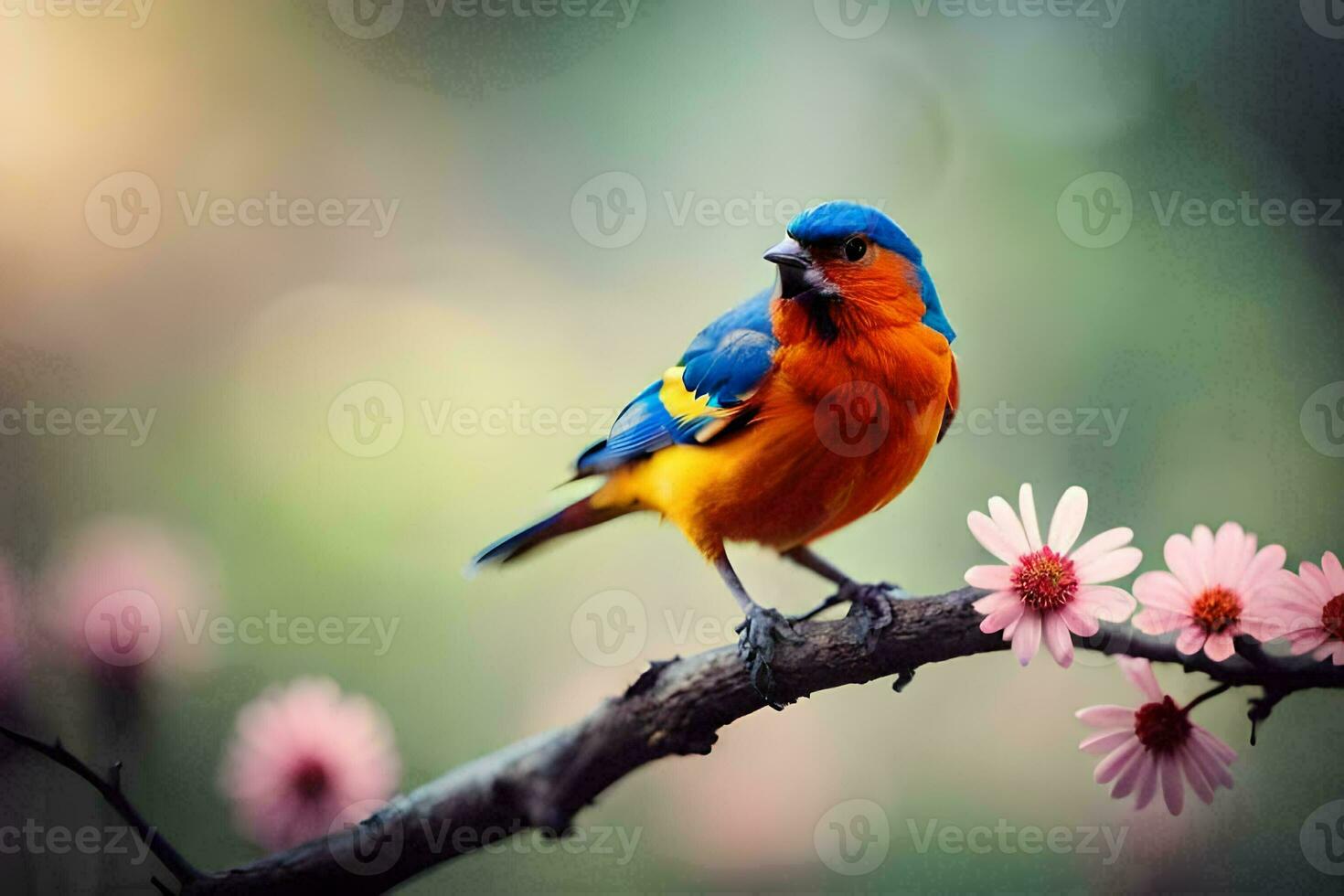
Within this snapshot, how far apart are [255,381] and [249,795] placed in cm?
76

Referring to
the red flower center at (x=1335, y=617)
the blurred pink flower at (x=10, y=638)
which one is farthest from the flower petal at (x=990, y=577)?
the blurred pink flower at (x=10, y=638)

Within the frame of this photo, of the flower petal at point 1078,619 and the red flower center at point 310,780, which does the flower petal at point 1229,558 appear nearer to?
the flower petal at point 1078,619

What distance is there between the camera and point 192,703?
1865 millimetres

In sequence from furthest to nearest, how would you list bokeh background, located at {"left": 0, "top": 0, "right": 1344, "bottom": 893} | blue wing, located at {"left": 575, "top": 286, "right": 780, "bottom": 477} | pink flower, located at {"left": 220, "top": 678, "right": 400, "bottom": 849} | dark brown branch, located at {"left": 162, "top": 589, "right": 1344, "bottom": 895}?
1. bokeh background, located at {"left": 0, "top": 0, "right": 1344, "bottom": 893}
2. pink flower, located at {"left": 220, "top": 678, "right": 400, "bottom": 849}
3. blue wing, located at {"left": 575, "top": 286, "right": 780, "bottom": 477}
4. dark brown branch, located at {"left": 162, "top": 589, "right": 1344, "bottom": 895}

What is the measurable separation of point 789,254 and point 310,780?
99 cm

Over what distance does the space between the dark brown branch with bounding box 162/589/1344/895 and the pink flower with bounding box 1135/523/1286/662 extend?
0.03 metres

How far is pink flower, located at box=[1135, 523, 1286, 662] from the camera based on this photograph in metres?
1.22

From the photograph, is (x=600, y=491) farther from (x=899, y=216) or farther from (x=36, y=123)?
(x=36, y=123)

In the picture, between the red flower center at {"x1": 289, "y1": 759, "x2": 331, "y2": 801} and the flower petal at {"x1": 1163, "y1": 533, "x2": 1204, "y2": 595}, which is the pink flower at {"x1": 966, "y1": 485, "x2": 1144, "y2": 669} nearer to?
the flower petal at {"x1": 1163, "y1": 533, "x2": 1204, "y2": 595}

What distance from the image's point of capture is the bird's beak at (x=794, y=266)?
134 centimetres

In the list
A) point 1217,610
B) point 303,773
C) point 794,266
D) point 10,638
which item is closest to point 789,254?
point 794,266

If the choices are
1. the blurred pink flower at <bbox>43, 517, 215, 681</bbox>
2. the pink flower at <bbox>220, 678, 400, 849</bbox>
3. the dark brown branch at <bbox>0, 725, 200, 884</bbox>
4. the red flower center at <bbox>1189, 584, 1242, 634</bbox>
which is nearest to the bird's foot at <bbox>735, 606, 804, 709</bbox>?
Result: the red flower center at <bbox>1189, 584, 1242, 634</bbox>

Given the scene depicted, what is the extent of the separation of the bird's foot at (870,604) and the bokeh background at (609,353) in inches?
12.6

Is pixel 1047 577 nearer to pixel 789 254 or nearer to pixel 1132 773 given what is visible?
pixel 1132 773
